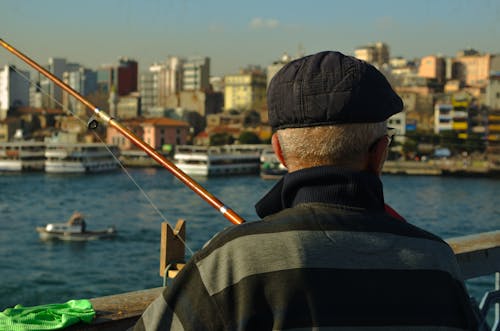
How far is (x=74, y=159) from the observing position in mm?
28891

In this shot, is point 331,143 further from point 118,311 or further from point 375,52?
point 375,52

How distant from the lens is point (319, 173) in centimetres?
56

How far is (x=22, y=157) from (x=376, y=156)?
30811 millimetres

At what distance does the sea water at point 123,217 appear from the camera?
8398 millimetres

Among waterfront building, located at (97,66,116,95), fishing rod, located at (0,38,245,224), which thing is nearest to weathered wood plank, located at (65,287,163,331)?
fishing rod, located at (0,38,245,224)

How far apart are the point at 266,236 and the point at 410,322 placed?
117 millimetres

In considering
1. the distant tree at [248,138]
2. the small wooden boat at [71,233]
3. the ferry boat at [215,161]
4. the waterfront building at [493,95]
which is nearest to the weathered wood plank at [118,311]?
the small wooden boat at [71,233]

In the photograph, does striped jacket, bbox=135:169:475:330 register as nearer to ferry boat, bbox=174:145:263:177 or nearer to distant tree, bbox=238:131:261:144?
ferry boat, bbox=174:145:263:177

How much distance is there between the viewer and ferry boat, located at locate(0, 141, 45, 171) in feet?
97.8

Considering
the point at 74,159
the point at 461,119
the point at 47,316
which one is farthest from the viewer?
the point at 461,119

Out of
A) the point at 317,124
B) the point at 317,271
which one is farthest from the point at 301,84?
the point at 317,271

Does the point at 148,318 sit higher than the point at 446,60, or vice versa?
the point at 446,60

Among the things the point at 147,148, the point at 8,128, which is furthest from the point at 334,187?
the point at 8,128

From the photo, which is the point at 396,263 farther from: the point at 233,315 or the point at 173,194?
the point at 173,194
